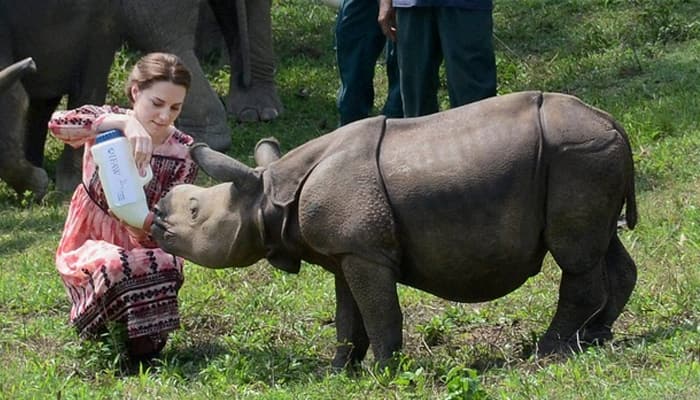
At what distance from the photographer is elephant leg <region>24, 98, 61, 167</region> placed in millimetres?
10281

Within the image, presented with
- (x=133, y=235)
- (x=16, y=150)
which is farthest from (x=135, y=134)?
(x=16, y=150)

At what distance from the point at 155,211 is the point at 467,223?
3.77 feet

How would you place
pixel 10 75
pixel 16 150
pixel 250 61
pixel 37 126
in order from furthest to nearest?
pixel 250 61 < pixel 37 126 < pixel 16 150 < pixel 10 75

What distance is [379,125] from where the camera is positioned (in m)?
5.69

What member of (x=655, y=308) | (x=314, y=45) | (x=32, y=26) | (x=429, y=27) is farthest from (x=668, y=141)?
(x=314, y=45)

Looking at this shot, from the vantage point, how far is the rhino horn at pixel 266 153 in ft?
19.4

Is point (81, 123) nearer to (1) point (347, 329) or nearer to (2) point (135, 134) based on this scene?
(2) point (135, 134)

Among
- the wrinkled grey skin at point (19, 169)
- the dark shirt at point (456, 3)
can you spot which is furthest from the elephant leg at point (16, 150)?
the dark shirt at point (456, 3)

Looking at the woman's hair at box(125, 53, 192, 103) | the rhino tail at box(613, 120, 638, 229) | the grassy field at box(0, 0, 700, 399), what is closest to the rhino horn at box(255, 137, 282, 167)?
the woman's hair at box(125, 53, 192, 103)

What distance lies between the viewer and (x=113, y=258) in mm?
6012

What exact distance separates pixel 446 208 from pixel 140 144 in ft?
3.81

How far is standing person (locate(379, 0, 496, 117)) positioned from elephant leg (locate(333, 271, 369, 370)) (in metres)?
2.03

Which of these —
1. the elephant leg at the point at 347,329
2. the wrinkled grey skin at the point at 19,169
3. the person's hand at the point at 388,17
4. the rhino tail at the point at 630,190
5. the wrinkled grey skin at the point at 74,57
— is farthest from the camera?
the wrinkled grey skin at the point at 74,57

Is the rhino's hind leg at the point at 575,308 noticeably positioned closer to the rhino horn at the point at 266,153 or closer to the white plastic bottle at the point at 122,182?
the rhino horn at the point at 266,153
